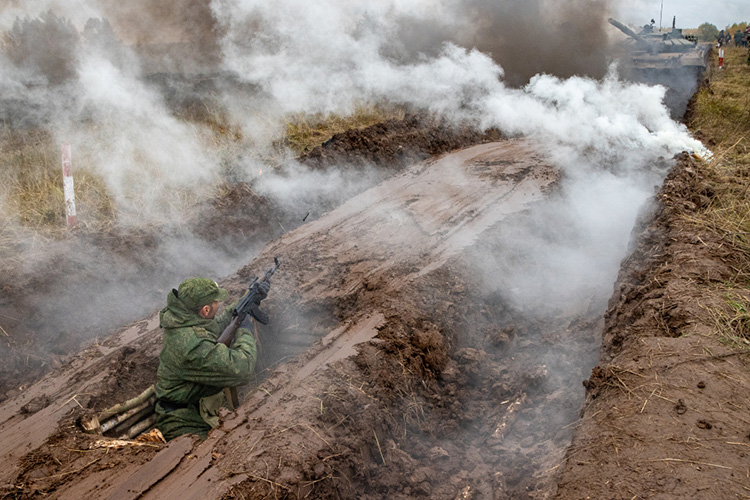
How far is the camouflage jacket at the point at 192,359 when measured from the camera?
4016 mm

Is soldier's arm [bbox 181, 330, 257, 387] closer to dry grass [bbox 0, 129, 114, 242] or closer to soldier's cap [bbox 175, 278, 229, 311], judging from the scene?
soldier's cap [bbox 175, 278, 229, 311]

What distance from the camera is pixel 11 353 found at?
5.30 meters

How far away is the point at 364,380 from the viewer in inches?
168

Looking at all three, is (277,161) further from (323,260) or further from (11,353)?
(11,353)

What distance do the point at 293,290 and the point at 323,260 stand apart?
2.60 feet

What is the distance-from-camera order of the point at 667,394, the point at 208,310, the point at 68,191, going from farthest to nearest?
the point at 68,191
the point at 208,310
the point at 667,394

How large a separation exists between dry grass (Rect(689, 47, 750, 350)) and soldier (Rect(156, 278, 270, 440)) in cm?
358

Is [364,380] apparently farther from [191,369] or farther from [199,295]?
[199,295]

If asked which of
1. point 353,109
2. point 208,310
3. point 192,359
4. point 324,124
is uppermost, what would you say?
point 353,109

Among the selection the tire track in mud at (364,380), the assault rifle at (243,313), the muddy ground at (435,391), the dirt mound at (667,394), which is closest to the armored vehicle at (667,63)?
the muddy ground at (435,391)

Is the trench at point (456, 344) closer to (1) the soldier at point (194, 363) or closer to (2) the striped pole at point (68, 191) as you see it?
(1) the soldier at point (194, 363)

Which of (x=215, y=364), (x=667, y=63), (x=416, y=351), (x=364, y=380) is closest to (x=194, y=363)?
(x=215, y=364)

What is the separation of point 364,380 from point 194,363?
128cm

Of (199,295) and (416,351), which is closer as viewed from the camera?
(199,295)
